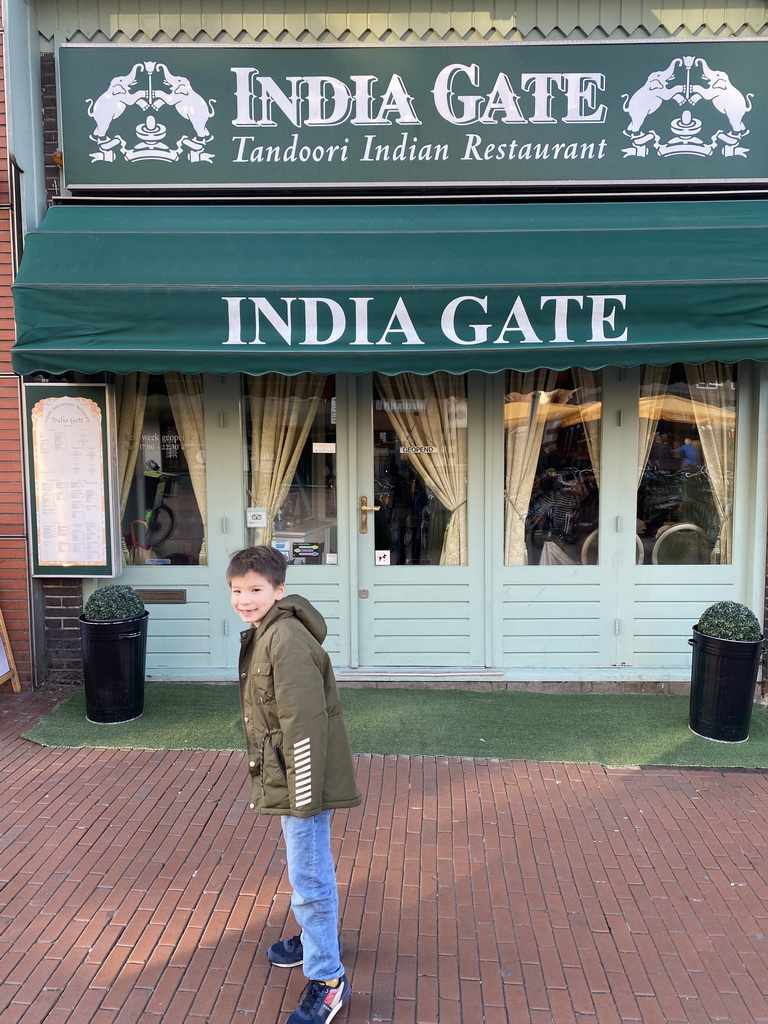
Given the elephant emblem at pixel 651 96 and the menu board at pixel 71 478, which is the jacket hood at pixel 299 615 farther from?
the elephant emblem at pixel 651 96

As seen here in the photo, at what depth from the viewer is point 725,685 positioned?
485 cm

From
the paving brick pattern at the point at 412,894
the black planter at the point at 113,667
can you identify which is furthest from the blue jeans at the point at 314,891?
the black planter at the point at 113,667

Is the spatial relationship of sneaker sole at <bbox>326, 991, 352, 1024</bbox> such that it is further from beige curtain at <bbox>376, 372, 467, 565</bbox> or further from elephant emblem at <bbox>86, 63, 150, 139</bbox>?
elephant emblem at <bbox>86, 63, 150, 139</bbox>

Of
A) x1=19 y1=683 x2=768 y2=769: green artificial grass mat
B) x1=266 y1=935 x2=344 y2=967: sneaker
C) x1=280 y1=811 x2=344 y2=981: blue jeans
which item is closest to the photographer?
x1=280 y1=811 x2=344 y2=981: blue jeans

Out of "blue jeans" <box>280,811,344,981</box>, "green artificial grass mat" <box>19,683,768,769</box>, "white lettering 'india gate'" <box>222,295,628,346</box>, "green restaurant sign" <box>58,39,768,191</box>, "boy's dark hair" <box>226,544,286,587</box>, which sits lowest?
"green artificial grass mat" <box>19,683,768,769</box>

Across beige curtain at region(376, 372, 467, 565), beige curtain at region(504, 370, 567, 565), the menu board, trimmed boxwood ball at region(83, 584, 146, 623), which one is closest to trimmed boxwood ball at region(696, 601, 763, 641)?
beige curtain at region(504, 370, 567, 565)

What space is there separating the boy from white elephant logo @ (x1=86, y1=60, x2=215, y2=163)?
4229mm

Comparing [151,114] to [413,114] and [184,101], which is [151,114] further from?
[413,114]

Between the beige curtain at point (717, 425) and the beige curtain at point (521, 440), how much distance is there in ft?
3.65

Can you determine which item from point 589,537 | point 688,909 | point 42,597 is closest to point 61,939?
point 688,909

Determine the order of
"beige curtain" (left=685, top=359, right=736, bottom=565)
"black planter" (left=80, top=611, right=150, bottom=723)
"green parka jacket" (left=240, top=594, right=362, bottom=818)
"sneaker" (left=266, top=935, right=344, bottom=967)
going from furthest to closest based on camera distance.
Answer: "beige curtain" (left=685, top=359, right=736, bottom=565) < "black planter" (left=80, top=611, right=150, bottom=723) < "sneaker" (left=266, top=935, right=344, bottom=967) < "green parka jacket" (left=240, top=594, right=362, bottom=818)

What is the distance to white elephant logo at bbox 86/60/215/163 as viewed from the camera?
554 cm

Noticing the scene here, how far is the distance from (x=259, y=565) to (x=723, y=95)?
204 inches

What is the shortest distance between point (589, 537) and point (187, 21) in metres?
4.89
